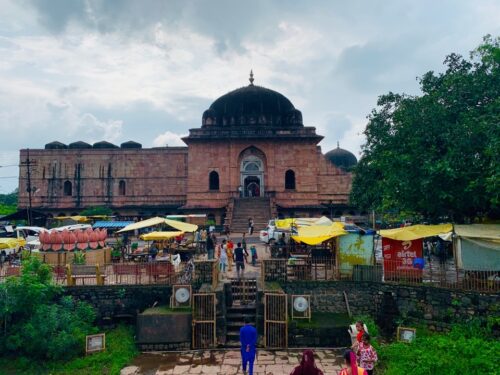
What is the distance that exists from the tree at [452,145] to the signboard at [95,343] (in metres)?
9.87

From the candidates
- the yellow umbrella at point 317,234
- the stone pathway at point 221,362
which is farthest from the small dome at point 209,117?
the stone pathway at point 221,362

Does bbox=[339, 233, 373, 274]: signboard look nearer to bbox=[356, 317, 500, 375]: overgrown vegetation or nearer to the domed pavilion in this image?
bbox=[356, 317, 500, 375]: overgrown vegetation

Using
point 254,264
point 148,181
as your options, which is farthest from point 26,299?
point 148,181

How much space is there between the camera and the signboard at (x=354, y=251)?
42.1 feet

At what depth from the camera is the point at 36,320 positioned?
1062 cm

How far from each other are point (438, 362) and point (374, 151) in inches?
436

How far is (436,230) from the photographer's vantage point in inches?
470

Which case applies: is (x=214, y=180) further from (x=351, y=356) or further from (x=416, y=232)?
(x=351, y=356)

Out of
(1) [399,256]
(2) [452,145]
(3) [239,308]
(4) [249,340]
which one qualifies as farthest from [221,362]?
(2) [452,145]

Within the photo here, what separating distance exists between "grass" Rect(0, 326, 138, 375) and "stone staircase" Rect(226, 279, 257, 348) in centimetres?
257

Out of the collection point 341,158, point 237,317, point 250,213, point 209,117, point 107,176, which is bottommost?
point 237,317

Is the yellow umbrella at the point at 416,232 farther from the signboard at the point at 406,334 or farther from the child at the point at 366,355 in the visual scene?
the child at the point at 366,355

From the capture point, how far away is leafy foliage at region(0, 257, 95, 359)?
34.0 ft

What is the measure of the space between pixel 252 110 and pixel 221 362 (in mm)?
24617
